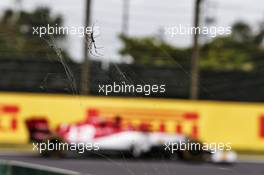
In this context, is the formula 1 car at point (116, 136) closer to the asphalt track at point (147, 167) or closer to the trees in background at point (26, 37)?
the asphalt track at point (147, 167)

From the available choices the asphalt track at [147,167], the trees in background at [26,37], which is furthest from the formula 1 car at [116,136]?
the trees in background at [26,37]

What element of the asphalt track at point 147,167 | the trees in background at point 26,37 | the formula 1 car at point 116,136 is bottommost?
the formula 1 car at point 116,136

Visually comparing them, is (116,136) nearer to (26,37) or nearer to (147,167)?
(26,37)

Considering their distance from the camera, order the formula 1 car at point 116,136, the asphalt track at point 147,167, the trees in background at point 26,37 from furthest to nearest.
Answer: the formula 1 car at point 116,136 < the trees in background at point 26,37 < the asphalt track at point 147,167

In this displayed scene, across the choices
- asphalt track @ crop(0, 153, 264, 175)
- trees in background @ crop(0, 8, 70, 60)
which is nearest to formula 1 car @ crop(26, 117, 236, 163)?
asphalt track @ crop(0, 153, 264, 175)

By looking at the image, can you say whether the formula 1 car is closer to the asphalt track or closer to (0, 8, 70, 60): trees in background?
the asphalt track

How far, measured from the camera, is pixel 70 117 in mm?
12898

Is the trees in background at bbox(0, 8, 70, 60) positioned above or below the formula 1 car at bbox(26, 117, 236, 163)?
above

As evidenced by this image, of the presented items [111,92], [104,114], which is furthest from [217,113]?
[111,92]

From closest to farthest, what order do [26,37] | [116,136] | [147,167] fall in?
[147,167] → [26,37] → [116,136]

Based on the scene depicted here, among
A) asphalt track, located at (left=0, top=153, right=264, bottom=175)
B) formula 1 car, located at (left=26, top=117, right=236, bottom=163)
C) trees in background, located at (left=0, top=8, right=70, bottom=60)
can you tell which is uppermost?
trees in background, located at (left=0, top=8, right=70, bottom=60)

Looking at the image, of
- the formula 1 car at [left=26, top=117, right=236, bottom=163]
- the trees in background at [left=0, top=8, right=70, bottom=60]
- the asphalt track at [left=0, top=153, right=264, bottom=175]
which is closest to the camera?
the asphalt track at [left=0, top=153, right=264, bottom=175]

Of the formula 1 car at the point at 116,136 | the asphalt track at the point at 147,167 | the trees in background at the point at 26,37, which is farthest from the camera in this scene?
the formula 1 car at the point at 116,136

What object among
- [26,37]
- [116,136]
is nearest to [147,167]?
[26,37]
